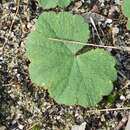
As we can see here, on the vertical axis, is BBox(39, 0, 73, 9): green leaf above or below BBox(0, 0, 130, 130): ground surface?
above

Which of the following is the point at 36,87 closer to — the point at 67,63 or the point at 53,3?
the point at 67,63

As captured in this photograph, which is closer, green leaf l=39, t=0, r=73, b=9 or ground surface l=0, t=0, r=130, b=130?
ground surface l=0, t=0, r=130, b=130

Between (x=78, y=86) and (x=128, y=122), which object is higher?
(x=78, y=86)

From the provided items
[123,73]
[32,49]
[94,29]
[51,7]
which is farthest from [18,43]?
[123,73]

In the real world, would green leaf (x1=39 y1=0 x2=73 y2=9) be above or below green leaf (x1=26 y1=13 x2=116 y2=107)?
above

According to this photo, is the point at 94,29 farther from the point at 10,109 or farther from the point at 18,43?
the point at 10,109
